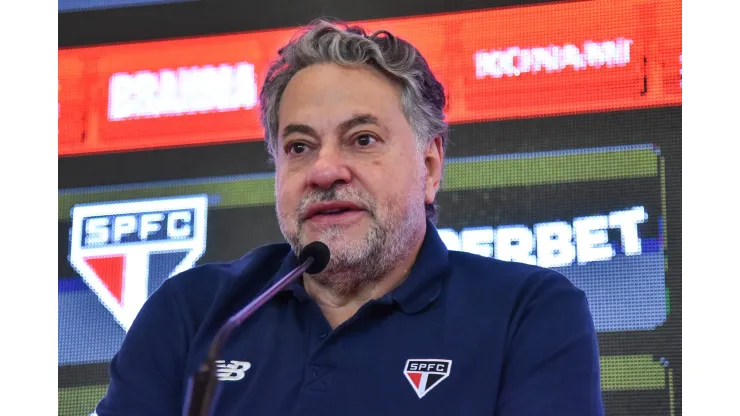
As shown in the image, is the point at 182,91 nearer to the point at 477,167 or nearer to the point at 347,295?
the point at 477,167

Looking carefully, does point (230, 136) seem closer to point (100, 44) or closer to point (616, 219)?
point (100, 44)

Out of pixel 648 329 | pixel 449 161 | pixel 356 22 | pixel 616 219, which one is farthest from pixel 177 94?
pixel 648 329

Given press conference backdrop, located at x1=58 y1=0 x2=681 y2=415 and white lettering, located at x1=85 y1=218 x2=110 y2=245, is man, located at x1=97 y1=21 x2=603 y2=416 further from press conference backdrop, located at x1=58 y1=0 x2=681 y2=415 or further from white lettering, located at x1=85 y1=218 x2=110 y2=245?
white lettering, located at x1=85 y1=218 x2=110 y2=245

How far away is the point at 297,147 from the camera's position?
6.42 ft

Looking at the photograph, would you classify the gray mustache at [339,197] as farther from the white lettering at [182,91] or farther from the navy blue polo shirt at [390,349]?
the white lettering at [182,91]

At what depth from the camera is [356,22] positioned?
2873 mm

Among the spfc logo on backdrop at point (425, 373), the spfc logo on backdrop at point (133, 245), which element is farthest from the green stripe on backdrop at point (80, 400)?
the spfc logo on backdrop at point (425, 373)

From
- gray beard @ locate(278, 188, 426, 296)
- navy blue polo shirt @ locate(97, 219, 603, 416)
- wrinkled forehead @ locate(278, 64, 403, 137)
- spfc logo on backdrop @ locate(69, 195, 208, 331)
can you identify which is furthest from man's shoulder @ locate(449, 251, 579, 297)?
spfc logo on backdrop @ locate(69, 195, 208, 331)

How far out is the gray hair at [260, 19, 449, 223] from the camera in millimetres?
1980

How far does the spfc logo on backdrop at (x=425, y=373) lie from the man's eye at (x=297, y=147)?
500 mm

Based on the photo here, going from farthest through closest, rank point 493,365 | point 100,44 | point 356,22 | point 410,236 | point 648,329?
point 100,44 → point 356,22 → point 648,329 → point 410,236 → point 493,365

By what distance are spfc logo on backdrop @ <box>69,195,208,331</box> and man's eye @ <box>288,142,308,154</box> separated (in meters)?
0.92

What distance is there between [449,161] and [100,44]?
1194 millimetres
